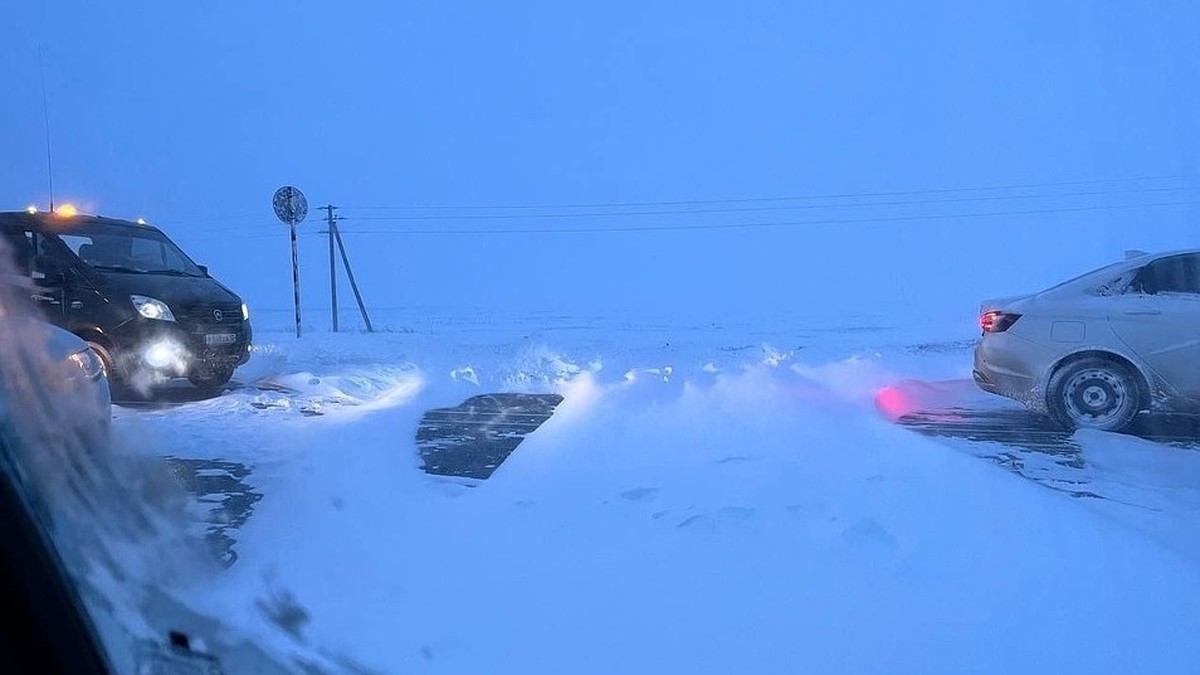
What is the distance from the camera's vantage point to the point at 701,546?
12.7ft

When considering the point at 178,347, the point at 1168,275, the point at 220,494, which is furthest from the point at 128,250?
the point at 1168,275

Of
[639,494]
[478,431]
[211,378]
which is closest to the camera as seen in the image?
[639,494]

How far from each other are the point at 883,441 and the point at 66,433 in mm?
5162

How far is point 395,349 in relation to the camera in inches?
527

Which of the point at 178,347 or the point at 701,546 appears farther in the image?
the point at 178,347

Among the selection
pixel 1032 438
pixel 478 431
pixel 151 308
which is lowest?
pixel 1032 438

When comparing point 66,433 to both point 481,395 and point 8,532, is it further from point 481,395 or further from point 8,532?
point 481,395

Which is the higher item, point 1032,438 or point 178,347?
point 178,347

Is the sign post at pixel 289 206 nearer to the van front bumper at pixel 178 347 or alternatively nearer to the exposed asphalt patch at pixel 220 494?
the van front bumper at pixel 178 347

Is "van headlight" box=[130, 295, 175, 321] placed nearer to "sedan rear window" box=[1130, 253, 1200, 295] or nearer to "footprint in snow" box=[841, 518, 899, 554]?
"footprint in snow" box=[841, 518, 899, 554]

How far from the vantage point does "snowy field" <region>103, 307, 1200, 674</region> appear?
288 centimetres

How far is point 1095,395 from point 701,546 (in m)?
4.70

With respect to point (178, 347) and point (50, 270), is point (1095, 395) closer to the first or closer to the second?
point (178, 347)

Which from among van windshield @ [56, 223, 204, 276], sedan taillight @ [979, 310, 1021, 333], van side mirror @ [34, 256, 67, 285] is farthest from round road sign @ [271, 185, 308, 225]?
sedan taillight @ [979, 310, 1021, 333]
